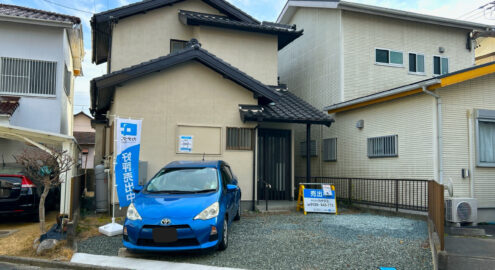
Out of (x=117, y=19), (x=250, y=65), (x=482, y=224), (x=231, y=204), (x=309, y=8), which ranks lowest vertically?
(x=482, y=224)

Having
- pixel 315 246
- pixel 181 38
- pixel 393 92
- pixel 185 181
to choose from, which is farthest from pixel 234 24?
pixel 315 246

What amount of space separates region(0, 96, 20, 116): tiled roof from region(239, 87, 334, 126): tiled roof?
6.61 m

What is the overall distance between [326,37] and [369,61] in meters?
1.98

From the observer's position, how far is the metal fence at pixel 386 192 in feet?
32.1

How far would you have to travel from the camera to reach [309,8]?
1639 cm

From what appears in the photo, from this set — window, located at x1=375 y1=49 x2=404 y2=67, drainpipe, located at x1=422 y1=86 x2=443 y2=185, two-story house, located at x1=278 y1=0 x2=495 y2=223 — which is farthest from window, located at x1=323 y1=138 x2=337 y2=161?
drainpipe, located at x1=422 y1=86 x2=443 y2=185

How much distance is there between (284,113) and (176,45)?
195 inches

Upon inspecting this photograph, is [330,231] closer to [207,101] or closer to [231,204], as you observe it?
[231,204]

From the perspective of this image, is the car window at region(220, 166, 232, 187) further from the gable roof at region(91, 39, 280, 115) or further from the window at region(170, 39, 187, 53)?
the window at region(170, 39, 187, 53)

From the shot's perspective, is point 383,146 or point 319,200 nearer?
point 319,200

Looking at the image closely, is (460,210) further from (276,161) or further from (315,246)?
(276,161)

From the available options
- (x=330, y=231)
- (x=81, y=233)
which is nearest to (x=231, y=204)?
(x=330, y=231)

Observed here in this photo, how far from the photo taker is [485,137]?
33.4 ft

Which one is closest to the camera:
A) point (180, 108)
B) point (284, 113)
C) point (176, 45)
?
point (180, 108)
